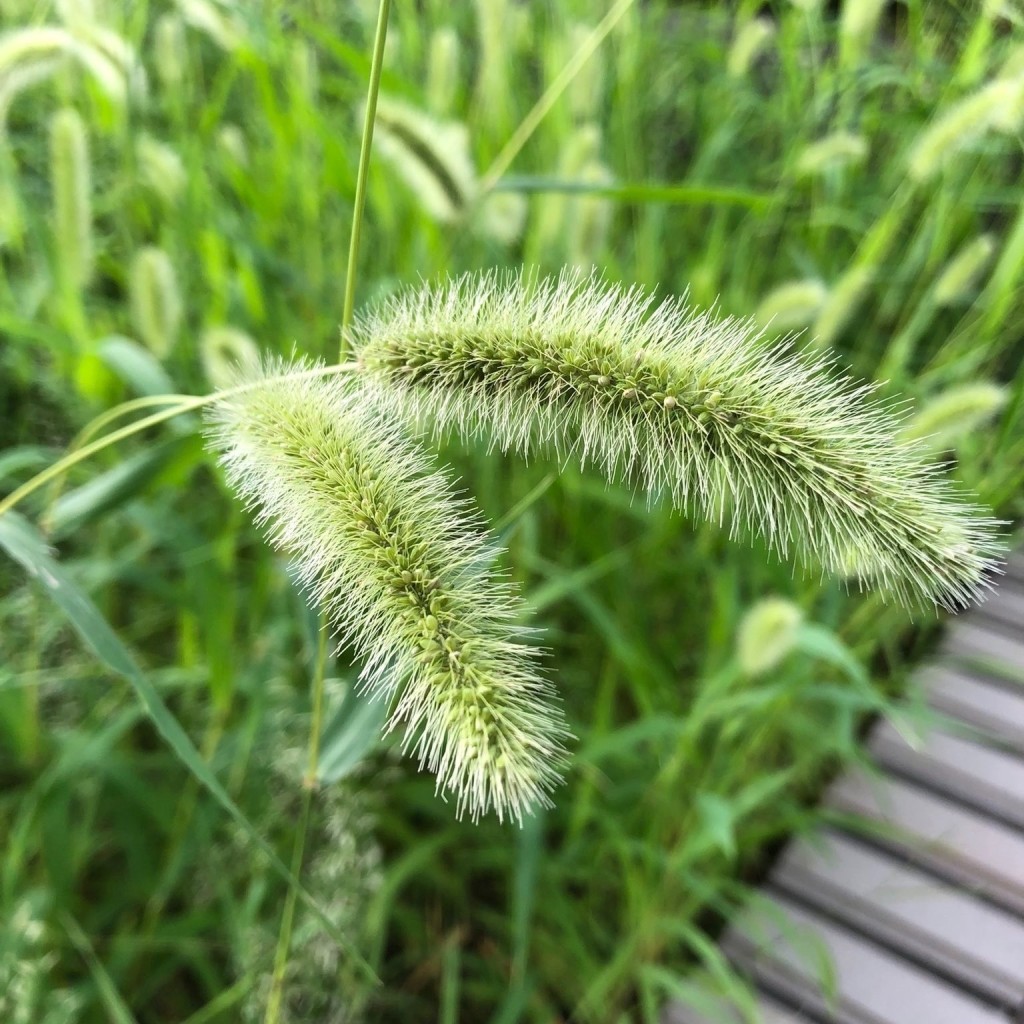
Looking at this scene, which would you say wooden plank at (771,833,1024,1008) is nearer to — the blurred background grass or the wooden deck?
the wooden deck

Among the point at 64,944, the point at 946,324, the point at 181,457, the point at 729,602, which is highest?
the point at 946,324

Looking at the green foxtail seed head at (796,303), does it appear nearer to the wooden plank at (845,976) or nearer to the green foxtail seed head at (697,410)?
the green foxtail seed head at (697,410)

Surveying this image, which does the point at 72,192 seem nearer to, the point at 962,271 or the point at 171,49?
the point at 171,49

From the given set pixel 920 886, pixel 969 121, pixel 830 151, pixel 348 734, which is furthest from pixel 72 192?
pixel 920 886

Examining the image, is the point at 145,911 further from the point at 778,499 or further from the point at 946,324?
the point at 946,324

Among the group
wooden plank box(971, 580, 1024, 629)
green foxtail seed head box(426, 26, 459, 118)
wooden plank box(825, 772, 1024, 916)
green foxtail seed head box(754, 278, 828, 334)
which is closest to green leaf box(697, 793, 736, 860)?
wooden plank box(825, 772, 1024, 916)

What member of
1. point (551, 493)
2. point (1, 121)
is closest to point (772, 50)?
point (551, 493)
